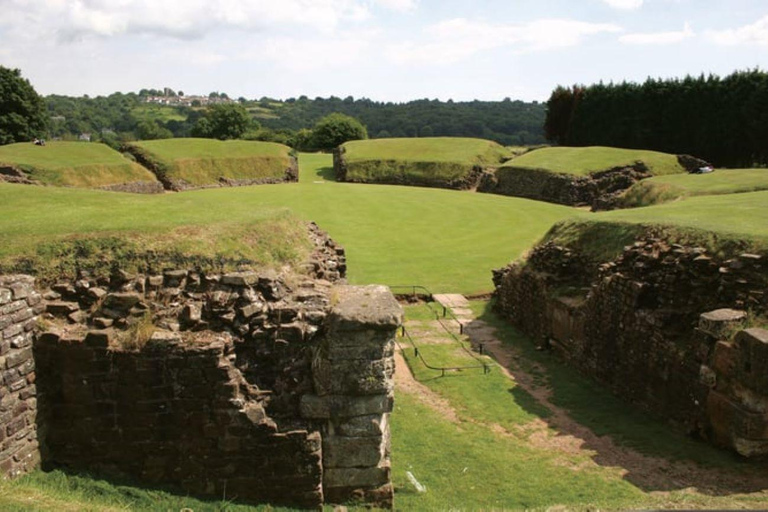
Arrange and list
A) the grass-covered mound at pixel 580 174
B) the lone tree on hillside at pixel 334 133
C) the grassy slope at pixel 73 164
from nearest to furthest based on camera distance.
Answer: the grassy slope at pixel 73 164 → the grass-covered mound at pixel 580 174 → the lone tree on hillside at pixel 334 133

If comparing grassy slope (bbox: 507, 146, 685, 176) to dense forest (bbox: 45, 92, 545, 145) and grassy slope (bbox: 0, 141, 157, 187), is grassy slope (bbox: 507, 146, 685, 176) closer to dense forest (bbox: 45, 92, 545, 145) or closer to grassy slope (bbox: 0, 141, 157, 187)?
A: grassy slope (bbox: 0, 141, 157, 187)

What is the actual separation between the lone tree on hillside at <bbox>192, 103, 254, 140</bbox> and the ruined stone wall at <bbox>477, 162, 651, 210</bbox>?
2283 inches

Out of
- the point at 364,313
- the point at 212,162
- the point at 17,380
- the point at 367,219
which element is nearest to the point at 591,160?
the point at 367,219

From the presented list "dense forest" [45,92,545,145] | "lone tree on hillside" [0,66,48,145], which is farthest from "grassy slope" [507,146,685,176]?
"dense forest" [45,92,545,145]

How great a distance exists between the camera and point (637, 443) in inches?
394

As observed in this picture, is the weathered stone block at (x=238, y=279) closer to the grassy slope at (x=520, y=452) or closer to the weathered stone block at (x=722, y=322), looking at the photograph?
the grassy slope at (x=520, y=452)

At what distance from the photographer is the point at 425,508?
791 centimetres

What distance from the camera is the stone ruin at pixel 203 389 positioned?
741 centimetres

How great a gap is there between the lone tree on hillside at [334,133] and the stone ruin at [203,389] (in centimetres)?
6560

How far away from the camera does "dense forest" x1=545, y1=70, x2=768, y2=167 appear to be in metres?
→ 43.8

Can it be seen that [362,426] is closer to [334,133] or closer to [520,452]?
[520,452]

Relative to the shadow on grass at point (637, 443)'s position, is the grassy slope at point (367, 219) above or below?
above

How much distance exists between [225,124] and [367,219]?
6761 centimetres

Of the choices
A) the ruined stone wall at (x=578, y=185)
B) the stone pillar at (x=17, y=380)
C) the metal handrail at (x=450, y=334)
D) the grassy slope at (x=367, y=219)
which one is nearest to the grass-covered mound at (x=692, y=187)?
the grassy slope at (x=367, y=219)
